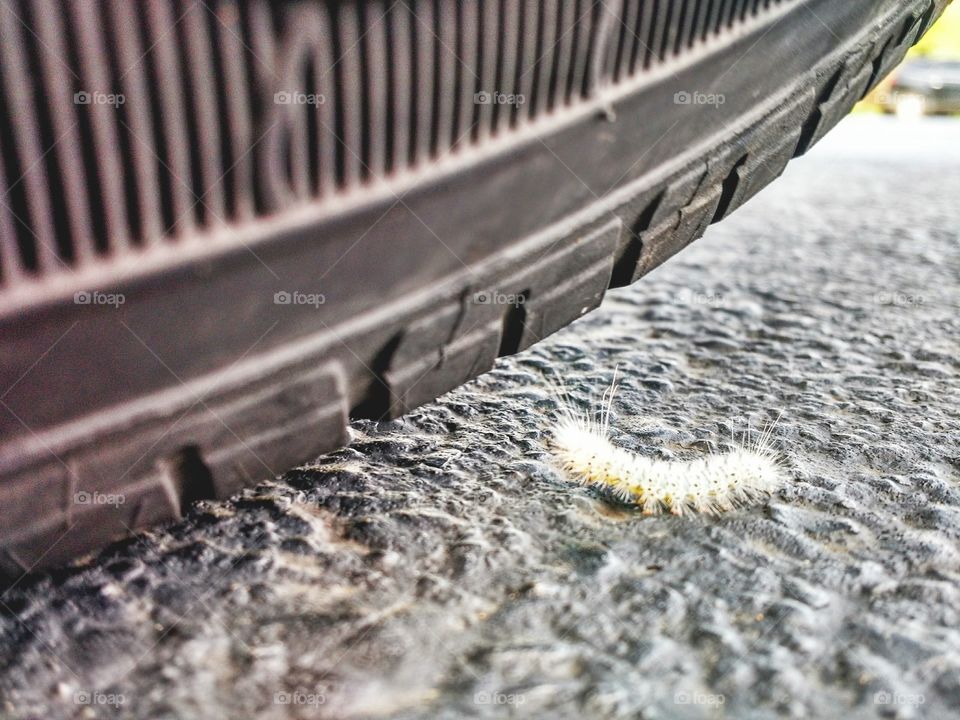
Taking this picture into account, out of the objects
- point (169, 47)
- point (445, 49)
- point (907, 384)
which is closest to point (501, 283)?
point (445, 49)

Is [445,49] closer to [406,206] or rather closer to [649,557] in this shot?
[406,206]

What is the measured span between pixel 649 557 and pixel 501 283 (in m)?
0.35

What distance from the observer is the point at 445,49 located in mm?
1001

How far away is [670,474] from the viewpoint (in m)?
1.27
